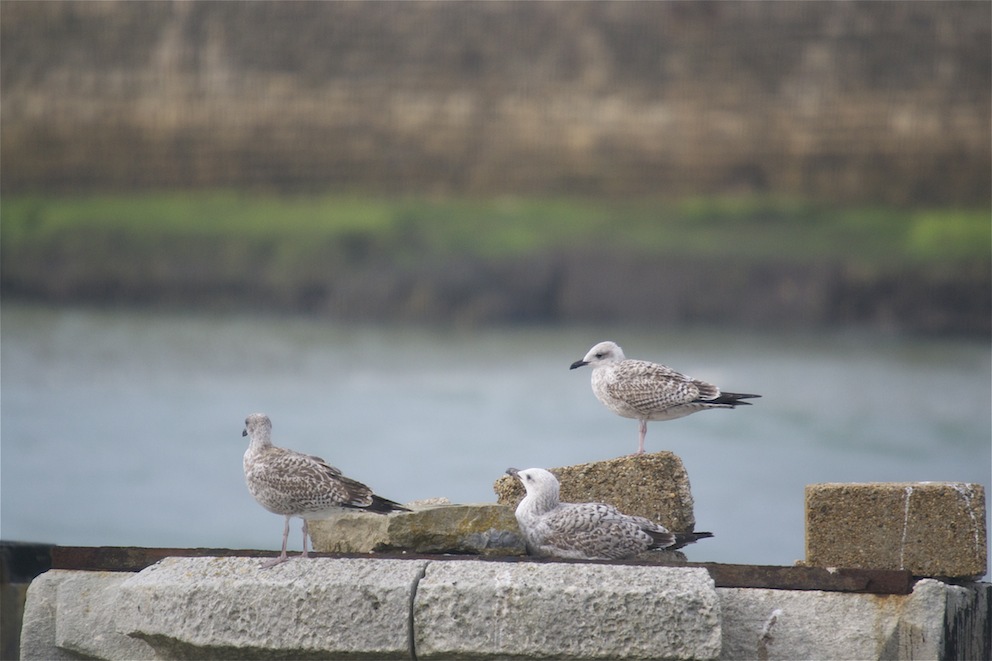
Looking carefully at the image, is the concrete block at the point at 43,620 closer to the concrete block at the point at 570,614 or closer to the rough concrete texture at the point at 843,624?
the concrete block at the point at 570,614

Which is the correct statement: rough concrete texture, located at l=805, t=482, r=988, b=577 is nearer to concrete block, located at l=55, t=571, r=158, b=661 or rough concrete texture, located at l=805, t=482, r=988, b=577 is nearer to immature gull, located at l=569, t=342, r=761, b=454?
immature gull, located at l=569, t=342, r=761, b=454

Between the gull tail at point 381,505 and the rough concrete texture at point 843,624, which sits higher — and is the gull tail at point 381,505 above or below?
above

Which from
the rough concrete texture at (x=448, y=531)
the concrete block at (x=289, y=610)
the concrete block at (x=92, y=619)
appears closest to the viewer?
the concrete block at (x=289, y=610)

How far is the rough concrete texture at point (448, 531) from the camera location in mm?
6672

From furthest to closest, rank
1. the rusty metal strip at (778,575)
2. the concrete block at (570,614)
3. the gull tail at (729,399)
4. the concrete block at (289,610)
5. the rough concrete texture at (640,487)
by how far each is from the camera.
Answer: the gull tail at (729,399) → the rough concrete texture at (640,487) → the rusty metal strip at (778,575) → the concrete block at (289,610) → the concrete block at (570,614)

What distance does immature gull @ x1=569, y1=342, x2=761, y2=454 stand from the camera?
288 inches

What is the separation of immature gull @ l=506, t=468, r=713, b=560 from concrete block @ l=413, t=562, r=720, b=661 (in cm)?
43

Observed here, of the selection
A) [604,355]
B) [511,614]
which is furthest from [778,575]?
[604,355]

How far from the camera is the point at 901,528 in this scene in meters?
6.44

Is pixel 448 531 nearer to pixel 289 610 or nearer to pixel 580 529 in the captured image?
pixel 580 529

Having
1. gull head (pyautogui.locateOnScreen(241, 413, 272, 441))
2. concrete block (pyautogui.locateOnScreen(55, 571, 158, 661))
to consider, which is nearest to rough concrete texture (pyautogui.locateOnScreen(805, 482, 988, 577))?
gull head (pyautogui.locateOnScreen(241, 413, 272, 441))

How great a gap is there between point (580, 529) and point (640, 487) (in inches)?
26.0

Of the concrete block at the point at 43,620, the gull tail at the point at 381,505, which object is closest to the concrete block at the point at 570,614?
the gull tail at the point at 381,505

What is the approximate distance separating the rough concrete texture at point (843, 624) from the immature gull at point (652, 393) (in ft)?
4.57
